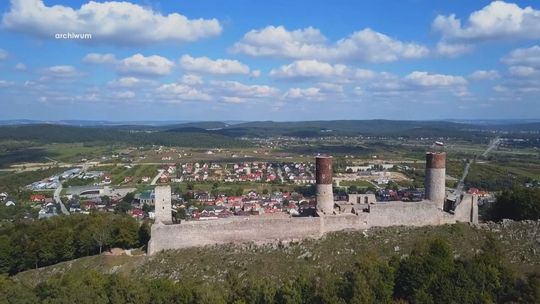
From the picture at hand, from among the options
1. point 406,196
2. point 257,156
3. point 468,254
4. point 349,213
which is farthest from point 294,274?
point 257,156

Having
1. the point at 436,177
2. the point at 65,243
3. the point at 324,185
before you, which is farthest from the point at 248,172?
the point at 436,177

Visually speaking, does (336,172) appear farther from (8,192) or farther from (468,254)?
(468,254)

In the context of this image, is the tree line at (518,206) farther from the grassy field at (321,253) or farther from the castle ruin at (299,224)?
the castle ruin at (299,224)

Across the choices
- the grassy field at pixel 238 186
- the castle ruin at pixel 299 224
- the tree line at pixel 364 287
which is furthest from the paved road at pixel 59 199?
the tree line at pixel 364 287

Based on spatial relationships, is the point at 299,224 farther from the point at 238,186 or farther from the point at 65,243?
the point at 238,186

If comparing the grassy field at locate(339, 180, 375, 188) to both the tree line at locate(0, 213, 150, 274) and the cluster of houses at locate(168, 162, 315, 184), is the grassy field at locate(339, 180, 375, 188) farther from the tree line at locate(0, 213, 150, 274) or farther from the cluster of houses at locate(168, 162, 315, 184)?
the tree line at locate(0, 213, 150, 274)

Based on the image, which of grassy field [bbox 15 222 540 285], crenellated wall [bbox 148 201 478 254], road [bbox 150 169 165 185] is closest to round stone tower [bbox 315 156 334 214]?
crenellated wall [bbox 148 201 478 254]
